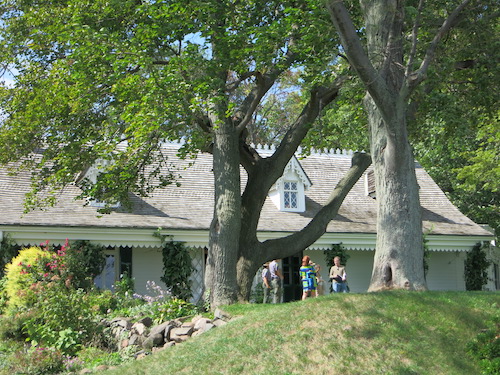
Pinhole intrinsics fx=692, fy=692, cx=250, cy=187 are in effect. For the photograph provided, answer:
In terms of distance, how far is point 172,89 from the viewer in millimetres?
13016

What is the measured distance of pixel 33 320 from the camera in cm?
1362

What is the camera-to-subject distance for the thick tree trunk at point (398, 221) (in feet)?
40.3

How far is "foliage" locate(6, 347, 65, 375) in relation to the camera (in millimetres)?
11586

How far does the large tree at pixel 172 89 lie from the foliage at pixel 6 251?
421cm

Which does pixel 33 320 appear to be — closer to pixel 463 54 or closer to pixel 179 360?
pixel 179 360

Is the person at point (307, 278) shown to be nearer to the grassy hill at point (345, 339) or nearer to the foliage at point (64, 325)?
the grassy hill at point (345, 339)

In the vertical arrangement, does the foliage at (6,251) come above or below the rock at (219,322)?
above

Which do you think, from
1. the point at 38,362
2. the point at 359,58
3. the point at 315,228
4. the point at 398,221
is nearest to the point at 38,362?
the point at 38,362

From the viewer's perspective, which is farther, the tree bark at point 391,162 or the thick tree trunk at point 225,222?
the thick tree trunk at point 225,222

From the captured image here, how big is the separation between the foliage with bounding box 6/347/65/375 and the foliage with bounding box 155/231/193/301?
29.9ft

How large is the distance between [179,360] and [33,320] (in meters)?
4.64

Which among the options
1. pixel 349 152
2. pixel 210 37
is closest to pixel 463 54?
pixel 210 37

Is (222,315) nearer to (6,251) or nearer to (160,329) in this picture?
(160,329)

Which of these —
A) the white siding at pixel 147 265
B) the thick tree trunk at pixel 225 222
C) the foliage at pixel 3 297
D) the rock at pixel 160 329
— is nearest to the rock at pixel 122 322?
the rock at pixel 160 329
